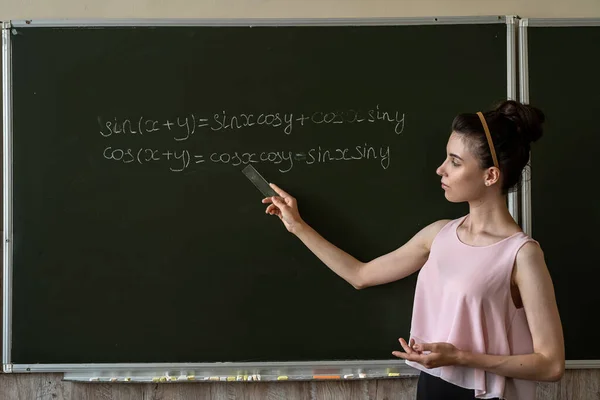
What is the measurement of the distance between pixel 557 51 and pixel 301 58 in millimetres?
975

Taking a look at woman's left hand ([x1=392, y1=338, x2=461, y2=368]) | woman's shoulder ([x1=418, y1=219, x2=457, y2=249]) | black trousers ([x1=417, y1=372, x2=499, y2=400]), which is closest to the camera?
woman's left hand ([x1=392, y1=338, x2=461, y2=368])

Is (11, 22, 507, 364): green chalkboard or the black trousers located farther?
(11, 22, 507, 364): green chalkboard

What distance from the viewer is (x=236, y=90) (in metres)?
1.88

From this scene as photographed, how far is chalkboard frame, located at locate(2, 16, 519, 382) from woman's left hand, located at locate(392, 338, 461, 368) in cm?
48

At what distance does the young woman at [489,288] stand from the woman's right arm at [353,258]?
16cm

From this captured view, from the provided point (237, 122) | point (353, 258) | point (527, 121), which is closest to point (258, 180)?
point (237, 122)

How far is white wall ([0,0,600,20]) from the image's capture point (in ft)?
6.32

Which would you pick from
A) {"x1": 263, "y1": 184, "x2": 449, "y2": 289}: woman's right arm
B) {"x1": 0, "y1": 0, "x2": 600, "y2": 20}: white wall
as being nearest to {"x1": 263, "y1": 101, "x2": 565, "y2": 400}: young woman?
{"x1": 263, "y1": 184, "x2": 449, "y2": 289}: woman's right arm

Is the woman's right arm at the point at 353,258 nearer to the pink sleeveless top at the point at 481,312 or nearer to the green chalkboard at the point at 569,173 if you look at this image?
the pink sleeveless top at the point at 481,312

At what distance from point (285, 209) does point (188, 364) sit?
70cm

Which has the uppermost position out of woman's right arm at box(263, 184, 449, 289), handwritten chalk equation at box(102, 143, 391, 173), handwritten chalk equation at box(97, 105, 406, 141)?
handwritten chalk equation at box(97, 105, 406, 141)

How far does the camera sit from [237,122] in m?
1.88

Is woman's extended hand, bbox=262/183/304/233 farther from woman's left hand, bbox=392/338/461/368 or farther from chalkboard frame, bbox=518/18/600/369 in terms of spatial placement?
chalkboard frame, bbox=518/18/600/369

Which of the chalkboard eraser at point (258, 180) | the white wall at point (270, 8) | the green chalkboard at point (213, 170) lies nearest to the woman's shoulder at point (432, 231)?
the green chalkboard at point (213, 170)
